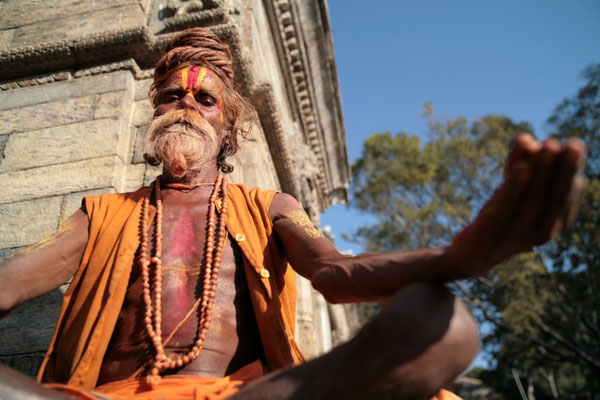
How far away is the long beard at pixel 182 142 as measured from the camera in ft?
6.68

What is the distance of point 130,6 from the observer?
12.2 ft

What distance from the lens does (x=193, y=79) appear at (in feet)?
7.32

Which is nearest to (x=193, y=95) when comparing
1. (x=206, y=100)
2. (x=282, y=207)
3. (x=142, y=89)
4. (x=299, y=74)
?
(x=206, y=100)

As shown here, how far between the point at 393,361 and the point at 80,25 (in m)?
4.04

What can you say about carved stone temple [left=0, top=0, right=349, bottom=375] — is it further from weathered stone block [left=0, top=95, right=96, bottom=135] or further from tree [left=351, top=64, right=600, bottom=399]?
tree [left=351, top=64, right=600, bottom=399]

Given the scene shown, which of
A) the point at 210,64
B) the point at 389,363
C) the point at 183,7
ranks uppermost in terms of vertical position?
the point at 183,7

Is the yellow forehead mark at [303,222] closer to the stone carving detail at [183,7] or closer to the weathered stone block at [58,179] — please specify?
the weathered stone block at [58,179]

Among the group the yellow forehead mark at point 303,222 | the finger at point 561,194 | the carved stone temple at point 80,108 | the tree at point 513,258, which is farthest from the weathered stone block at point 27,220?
the tree at point 513,258

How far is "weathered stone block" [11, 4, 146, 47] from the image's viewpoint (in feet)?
12.0

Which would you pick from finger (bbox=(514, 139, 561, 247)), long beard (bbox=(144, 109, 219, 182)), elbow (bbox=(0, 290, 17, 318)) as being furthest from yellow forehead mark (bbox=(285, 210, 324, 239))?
elbow (bbox=(0, 290, 17, 318))

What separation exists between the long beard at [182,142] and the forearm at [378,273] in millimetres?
960

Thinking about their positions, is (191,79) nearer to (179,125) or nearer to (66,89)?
(179,125)

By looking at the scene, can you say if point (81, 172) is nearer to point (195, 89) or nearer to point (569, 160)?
point (195, 89)

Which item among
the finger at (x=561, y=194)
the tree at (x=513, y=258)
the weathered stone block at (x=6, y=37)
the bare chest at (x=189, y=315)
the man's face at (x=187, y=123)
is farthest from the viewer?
the tree at (x=513, y=258)
